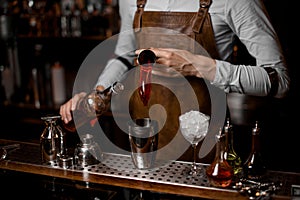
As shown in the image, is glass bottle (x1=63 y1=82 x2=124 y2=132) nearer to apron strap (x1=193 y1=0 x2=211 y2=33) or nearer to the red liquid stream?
the red liquid stream

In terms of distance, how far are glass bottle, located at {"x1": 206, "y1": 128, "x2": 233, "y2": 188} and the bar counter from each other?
0.03 meters

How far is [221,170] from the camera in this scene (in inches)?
51.8

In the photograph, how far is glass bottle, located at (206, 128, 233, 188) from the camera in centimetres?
131

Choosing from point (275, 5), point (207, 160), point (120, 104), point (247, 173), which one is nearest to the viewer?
point (247, 173)

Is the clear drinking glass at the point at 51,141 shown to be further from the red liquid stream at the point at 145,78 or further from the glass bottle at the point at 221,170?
the glass bottle at the point at 221,170

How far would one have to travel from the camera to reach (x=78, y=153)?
4.95 ft

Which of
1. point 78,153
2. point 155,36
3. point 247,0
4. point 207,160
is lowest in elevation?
point 207,160

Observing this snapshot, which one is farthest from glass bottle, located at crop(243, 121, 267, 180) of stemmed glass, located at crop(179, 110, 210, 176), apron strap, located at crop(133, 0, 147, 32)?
apron strap, located at crop(133, 0, 147, 32)

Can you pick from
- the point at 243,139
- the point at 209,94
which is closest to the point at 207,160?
the point at 209,94

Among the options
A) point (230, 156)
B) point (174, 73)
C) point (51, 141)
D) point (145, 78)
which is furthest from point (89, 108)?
point (230, 156)

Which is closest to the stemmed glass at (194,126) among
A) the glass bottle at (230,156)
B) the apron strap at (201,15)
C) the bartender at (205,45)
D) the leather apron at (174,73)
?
the glass bottle at (230,156)

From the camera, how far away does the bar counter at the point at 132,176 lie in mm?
1305

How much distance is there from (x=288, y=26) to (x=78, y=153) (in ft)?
6.37

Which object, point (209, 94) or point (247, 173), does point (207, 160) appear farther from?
point (247, 173)
